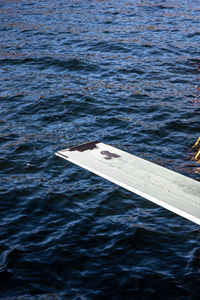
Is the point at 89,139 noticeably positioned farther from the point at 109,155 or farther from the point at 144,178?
the point at 144,178

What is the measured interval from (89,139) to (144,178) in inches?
130

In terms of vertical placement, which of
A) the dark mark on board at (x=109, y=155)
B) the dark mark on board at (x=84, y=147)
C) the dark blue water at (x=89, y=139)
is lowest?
the dark blue water at (x=89, y=139)

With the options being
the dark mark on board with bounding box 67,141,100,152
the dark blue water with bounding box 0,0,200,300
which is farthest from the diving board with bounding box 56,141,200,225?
the dark blue water with bounding box 0,0,200,300

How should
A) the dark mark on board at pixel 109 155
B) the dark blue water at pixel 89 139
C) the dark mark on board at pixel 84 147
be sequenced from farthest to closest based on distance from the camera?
1. the dark mark on board at pixel 84 147
2. the dark mark on board at pixel 109 155
3. the dark blue water at pixel 89 139

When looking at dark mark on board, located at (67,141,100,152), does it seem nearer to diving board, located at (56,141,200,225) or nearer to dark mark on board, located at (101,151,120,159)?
diving board, located at (56,141,200,225)

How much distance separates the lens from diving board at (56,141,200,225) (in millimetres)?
5688

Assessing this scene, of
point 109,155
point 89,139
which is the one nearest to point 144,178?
point 109,155

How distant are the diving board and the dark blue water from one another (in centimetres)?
64

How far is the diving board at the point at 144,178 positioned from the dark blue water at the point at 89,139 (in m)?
0.64

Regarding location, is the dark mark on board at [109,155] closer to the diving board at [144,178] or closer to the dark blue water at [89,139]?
the diving board at [144,178]

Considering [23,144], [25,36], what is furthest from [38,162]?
[25,36]

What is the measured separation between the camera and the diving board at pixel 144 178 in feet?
18.7

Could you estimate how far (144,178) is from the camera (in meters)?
6.41

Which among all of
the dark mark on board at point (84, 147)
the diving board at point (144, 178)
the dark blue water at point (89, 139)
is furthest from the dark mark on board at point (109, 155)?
the dark blue water at point (89, 139)
